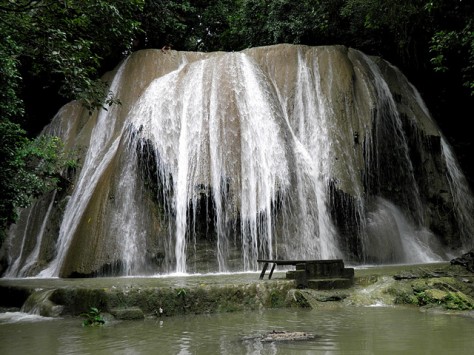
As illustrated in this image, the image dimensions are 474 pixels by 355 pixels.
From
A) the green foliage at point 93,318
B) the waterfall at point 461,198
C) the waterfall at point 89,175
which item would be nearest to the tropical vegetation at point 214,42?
the waterfall at point 89,175

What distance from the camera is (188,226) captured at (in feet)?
36.3

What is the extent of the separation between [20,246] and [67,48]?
31.0 ft

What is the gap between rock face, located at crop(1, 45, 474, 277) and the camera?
11.0 meters

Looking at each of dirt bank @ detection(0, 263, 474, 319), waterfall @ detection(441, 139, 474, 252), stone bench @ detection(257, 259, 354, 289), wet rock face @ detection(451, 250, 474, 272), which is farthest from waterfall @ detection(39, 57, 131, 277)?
waterfall @ detection(441, 139, 474, 252)

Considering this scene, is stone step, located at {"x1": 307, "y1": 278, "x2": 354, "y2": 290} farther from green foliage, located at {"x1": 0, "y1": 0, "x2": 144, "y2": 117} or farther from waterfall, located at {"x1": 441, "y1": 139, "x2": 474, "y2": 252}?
waterfall, located at {"x1": 441, "y1": 139, "x2": 474, "y2": 252}

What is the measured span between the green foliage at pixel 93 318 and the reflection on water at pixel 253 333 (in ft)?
0.39

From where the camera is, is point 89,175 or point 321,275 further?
point 89,175

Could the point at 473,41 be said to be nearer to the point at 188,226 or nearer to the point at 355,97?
the point at 355,97

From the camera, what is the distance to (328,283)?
7.62 meters

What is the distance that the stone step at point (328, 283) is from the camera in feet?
24.8

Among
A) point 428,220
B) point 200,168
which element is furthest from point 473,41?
point 200,168

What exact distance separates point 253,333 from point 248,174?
265 inches

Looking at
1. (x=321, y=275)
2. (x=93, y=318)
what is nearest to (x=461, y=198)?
(x=321, y=275)

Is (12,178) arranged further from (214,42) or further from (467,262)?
(214,42)
